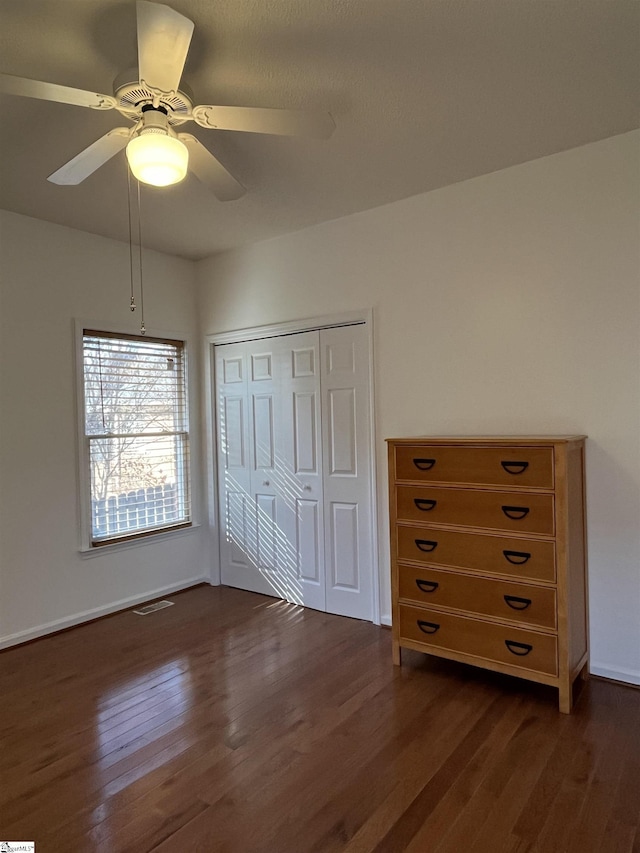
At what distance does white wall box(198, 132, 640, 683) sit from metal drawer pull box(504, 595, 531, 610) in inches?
18.9

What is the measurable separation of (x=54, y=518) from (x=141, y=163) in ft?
8.39

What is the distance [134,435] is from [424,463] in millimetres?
2274

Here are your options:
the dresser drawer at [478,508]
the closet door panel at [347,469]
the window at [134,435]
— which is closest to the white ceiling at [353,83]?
the closet door panel at [347,469]

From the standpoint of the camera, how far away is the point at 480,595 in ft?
8.46

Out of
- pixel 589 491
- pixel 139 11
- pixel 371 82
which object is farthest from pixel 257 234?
pixel 589 491

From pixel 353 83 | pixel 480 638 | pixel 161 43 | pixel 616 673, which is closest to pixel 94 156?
pixel 161 43

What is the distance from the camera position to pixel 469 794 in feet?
6.16

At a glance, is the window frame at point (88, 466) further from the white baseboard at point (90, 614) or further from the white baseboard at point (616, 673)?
the white baseboard at point (616, 673)

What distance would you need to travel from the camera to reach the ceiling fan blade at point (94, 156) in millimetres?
1875

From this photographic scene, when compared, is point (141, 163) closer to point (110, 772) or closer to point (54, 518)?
point (110, 772)

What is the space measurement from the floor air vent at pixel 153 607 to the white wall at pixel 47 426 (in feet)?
0.37

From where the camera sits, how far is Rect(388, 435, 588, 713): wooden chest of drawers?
2369mm

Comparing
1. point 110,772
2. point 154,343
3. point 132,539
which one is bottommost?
point 110,772

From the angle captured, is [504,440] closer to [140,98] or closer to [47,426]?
[140,98]
